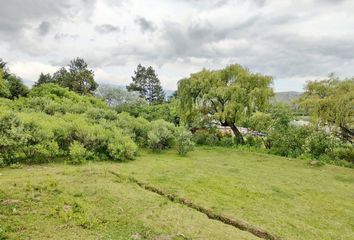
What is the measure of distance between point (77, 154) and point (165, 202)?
15.8 ft

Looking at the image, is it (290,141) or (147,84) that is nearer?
(290,141)

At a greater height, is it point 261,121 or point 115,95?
point 115,95

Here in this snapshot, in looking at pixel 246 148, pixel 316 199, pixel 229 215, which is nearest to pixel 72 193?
pixel 229 215

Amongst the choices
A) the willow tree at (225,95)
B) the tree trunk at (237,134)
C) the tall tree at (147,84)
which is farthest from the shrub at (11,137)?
the tall tree at (147,84)

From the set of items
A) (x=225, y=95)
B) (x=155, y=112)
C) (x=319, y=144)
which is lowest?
(x=319, y=144)

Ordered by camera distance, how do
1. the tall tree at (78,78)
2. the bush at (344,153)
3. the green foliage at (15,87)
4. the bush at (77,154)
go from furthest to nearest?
1. the tall tree at (78,78)
2. the green foliage at (15,87)
3. the bush at (344,153)
4. the bush at (77,154)

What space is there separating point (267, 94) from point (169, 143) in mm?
6288

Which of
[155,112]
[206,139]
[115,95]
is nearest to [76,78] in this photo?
[115,95]

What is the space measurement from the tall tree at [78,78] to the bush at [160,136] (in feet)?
103

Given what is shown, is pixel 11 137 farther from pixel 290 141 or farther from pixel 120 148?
pixel 290 141

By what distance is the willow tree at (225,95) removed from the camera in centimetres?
1722

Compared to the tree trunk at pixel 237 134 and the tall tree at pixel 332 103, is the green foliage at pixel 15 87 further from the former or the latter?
the tall tree at pixel 332 103

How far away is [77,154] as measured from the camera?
1039 cm

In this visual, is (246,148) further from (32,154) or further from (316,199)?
(32,154)
